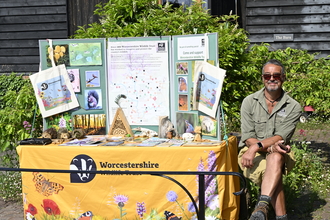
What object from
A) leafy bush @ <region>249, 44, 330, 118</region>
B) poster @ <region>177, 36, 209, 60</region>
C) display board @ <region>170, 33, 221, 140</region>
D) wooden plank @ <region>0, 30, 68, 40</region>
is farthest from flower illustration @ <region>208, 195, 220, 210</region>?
wooden plank @ <region>0, 30, 68, 40</region>

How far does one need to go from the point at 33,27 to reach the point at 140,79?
279 inches

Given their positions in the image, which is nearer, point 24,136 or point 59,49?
point 59,49

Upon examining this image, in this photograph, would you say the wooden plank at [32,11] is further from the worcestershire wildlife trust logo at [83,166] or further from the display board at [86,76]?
the worcestershire wildlife trust logo at [83,166]

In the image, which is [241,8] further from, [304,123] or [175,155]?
[175,155]

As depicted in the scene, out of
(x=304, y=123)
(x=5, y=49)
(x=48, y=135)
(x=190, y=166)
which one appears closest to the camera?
(x=190, y=166)

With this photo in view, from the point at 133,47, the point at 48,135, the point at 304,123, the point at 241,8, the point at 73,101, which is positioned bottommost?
the point at 304,123

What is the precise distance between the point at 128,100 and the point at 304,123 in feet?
19.6

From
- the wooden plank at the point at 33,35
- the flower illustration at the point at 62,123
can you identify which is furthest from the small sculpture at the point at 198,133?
the wooden plank at the point at 33,35

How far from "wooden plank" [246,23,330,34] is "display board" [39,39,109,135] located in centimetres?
618

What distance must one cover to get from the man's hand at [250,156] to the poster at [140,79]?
3.23 feet

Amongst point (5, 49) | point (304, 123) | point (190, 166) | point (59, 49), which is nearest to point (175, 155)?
point (190, 166)

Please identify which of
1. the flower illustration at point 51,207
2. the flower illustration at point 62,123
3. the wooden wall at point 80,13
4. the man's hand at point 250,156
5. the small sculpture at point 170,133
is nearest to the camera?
the man's hand at point 250,156

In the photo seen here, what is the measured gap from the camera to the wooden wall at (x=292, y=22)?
958cm

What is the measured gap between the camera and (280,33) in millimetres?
9781
